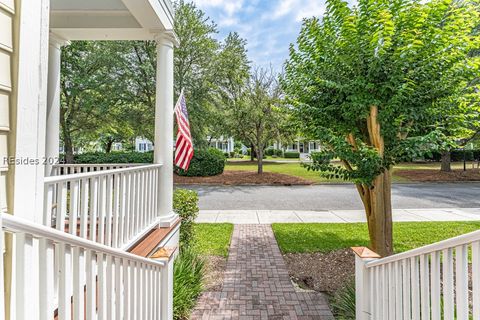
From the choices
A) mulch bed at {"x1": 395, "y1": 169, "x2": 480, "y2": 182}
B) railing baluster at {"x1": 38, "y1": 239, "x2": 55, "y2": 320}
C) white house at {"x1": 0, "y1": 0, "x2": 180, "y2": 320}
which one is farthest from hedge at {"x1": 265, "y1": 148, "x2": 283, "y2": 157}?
railing baluster at {"x1": 38, "y1": 239, "x2": 55, "y2": 320}

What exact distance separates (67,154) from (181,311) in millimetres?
14971

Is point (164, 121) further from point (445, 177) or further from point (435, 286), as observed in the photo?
point (445, 177)

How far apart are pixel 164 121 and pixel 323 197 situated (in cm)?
821

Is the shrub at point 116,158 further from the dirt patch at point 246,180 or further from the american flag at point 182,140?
the american flag at point 182,140

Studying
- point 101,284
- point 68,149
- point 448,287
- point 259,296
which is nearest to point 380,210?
point 259,296

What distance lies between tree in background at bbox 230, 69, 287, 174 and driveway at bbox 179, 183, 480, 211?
3.36 m

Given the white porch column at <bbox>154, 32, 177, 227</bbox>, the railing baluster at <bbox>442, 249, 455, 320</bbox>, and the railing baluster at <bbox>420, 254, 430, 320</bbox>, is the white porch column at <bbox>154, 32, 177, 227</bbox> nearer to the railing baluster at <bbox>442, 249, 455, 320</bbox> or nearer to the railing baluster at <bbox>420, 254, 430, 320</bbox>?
the railing baluster at <bbox>420, 254, 430, 320</bbox>

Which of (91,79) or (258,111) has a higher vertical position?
(91,79)

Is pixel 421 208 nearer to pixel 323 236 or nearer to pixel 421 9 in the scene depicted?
pixel 323 236

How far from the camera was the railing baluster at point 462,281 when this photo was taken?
1380 mm

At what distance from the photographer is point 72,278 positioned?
1.47 m

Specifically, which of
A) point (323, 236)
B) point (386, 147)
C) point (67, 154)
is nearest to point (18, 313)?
point (386, 147)

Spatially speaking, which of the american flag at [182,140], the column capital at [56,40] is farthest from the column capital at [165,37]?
the column capital at [56,40]

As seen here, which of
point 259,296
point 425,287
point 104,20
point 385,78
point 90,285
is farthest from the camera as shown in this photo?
point 104,20
